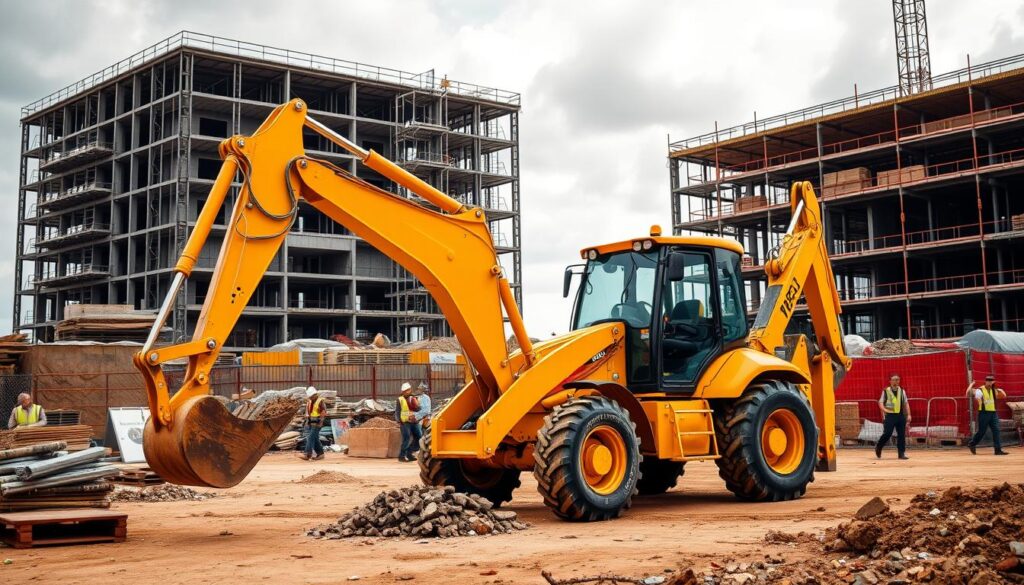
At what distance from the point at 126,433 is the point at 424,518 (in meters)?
13.2

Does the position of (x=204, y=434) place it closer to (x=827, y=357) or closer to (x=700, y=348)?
(x=700, y=348)

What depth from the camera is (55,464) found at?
424 inches

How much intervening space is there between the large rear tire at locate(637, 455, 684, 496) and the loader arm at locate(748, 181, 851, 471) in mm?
1948

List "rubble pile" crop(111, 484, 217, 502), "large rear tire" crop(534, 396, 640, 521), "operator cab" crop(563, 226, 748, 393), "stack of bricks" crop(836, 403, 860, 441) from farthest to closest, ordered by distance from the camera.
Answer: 1. "stack of bricks" crop(836, 403, 860, 441)
2. "rubble pile" crop(111, 484, 217, 502)
3. "operator cab" crop(563, 226, 748, 393)
4. "large rear tire" crop(534, 396, 640, 521)

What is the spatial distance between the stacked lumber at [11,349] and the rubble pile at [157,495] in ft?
72.3

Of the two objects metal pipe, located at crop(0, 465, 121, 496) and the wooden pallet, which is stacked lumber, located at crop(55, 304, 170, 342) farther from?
the wooden pallet

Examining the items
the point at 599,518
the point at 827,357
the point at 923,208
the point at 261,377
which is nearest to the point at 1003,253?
the point at 923,208

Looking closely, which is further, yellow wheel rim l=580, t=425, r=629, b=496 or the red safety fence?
the red safety fence

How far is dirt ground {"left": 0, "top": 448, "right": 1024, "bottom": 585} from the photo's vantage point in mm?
8047

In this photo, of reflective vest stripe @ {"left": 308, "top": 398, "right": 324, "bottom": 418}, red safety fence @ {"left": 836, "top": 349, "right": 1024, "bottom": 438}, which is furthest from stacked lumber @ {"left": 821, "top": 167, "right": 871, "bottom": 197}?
reflective vest stripe @ {"left": 308, "top": 398, "right": 324, "bottom": 418}

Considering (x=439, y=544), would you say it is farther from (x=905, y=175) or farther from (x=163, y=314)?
(x=905, y=175)

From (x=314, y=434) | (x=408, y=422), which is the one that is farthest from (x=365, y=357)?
(x=408, y=422)

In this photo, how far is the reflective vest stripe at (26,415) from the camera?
57.3ft

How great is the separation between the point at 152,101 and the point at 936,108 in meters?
49.0
